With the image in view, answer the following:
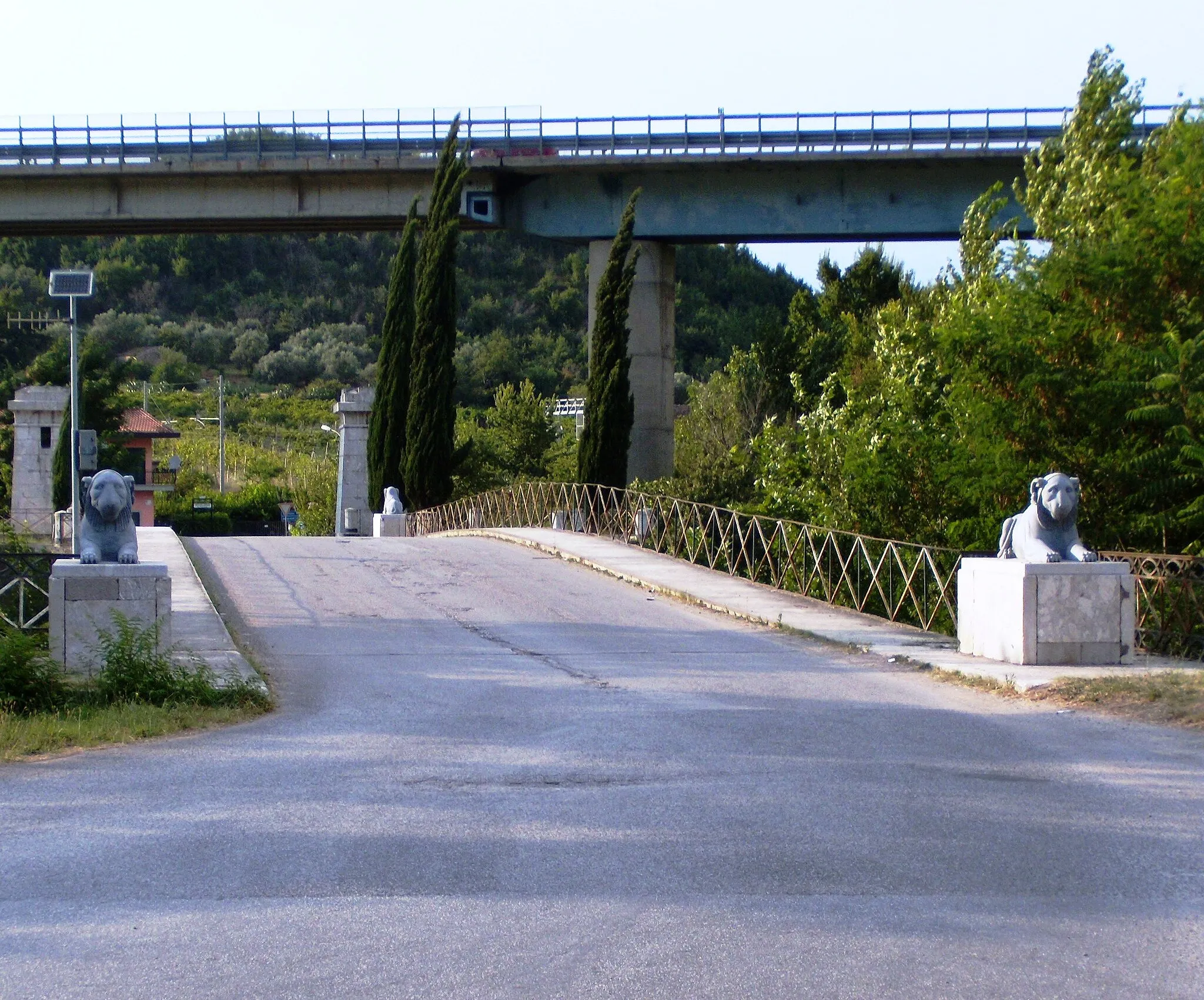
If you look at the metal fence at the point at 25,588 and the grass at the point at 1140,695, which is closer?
the grass at the point at 1140,695

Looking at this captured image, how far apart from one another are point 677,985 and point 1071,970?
1440mm

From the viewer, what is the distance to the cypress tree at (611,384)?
36.5 metres

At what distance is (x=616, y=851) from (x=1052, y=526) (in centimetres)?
838

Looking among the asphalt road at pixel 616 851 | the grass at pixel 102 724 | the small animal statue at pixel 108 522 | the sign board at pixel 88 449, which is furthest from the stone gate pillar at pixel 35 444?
the asphalt road at pixel 616 851

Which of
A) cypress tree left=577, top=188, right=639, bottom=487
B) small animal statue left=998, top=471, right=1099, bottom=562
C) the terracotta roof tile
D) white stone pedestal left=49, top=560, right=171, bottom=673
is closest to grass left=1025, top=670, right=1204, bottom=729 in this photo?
small animal statue left=998, top=471, right=1099, bottom=562

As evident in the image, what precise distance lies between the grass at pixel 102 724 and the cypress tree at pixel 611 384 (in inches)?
1007

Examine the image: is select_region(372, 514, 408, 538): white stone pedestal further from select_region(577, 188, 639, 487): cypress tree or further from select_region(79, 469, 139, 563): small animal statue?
select_region(79, 469, 139, 563): small animal statue

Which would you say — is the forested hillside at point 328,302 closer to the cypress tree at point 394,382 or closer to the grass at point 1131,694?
the cypress tree at point 394,382

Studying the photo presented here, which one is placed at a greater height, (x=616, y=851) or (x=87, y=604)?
(x=87, y=604)

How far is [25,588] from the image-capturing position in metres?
15.2

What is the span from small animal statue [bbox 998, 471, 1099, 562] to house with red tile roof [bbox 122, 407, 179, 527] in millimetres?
49551

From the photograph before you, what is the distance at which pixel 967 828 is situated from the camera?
7.04m

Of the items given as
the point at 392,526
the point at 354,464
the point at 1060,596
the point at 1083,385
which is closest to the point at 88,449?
the point at 392,526

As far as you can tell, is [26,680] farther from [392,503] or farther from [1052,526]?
[392,503]
